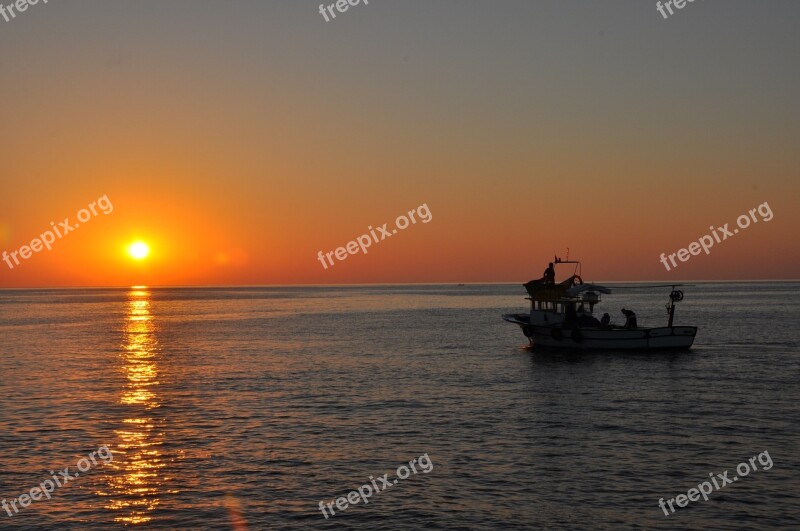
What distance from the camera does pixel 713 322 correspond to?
118938 millimetres

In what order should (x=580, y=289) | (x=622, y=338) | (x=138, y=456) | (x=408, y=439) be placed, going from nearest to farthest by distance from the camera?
(x=138, y=456), (x=408, y=439), (x=622, y=338), (x=580, y=289)

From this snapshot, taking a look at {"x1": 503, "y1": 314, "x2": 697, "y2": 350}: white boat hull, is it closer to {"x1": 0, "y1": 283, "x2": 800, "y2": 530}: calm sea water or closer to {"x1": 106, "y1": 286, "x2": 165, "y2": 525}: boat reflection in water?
{"x1": 0, "y1": 283, "x2": 800, "y2": 530}: calm sea water

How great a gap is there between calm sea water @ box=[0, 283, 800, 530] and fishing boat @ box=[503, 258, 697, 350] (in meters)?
2.57

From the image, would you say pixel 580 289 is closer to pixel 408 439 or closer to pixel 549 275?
pixel 549 275

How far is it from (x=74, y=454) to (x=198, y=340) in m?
67.8

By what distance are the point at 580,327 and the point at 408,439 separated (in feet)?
134

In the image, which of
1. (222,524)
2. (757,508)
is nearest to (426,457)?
(222,524)

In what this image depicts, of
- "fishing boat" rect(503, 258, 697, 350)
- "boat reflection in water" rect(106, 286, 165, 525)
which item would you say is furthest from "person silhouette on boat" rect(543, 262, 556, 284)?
"boat reflection in water" rect(106, 286, 165, 525)

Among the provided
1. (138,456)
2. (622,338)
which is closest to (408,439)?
(138,456)

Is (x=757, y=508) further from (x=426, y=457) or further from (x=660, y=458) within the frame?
(x=426, y=457)

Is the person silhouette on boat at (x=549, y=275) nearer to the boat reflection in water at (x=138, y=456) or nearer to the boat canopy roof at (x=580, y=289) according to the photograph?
the boat canopy roof at (x=580, y=289)

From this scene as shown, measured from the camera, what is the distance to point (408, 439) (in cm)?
3266

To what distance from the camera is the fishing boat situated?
A: 225 ft

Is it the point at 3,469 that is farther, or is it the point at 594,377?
the point at 594,377
